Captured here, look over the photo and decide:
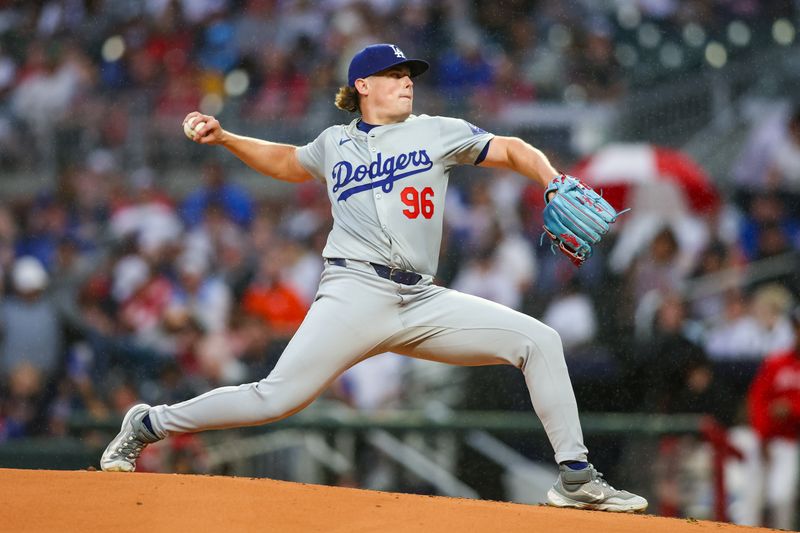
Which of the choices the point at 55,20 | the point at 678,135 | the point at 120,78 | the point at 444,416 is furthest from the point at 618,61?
the point at 55,20

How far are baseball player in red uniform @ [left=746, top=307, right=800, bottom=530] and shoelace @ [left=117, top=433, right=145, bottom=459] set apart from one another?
3.44 metres

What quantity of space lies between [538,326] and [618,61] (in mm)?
5313

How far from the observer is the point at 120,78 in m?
9.33

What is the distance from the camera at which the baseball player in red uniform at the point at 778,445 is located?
5.64 meters

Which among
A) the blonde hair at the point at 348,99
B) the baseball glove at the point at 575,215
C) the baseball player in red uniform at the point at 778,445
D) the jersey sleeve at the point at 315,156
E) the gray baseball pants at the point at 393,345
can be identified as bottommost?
the baseball player in red uniform at the point at 778,445

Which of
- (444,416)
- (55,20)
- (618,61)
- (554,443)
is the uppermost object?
(55,20)

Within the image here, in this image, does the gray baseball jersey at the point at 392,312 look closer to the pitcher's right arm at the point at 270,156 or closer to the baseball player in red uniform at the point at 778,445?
the pitcher's right arm at the point at 270,156

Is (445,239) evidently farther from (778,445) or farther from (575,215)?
(575,215)

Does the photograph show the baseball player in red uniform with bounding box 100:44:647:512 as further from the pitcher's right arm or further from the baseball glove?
the pitcher's right arm

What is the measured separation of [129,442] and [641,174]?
14.6 ft

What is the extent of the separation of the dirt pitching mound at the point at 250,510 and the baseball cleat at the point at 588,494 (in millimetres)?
76

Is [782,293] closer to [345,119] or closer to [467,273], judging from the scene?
[467,273]

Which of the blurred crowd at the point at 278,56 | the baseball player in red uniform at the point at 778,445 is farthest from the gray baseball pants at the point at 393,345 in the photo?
the blurred crowd at the point at 278,56

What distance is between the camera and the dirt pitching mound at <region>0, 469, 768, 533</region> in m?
2.98
